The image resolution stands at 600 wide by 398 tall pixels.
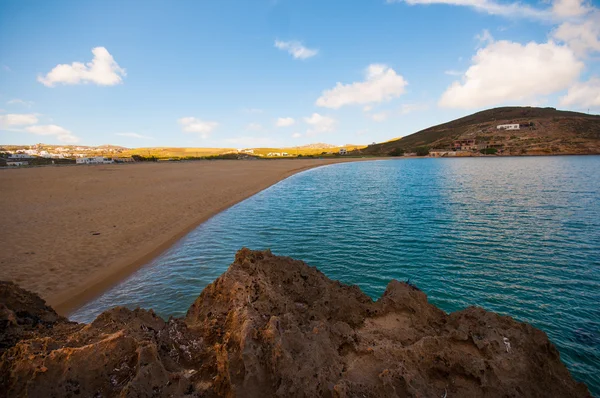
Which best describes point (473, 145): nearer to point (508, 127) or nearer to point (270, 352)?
point (508, 127)

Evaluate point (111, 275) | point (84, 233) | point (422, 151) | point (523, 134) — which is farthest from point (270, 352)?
point (422, 151)

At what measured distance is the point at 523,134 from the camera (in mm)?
120938

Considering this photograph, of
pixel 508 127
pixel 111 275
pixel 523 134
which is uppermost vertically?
pixel 508 127

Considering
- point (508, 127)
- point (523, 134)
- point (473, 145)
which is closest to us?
point (523, 134)

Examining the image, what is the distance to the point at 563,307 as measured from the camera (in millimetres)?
8383

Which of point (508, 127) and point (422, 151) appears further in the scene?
point (422, 151)

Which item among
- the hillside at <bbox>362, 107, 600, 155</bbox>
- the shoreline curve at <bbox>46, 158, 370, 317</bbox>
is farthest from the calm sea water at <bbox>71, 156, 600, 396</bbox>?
the hillside at <bbox>362, 107, 600, 155</bbox>

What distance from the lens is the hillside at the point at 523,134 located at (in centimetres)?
10712

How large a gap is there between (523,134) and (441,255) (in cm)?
14098

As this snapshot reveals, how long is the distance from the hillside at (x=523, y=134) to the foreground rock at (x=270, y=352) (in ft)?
449

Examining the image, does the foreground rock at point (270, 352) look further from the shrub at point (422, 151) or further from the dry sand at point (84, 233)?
the shrub at point (422, 151)

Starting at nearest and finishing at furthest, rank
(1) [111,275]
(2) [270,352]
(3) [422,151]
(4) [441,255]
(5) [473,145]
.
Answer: (2) [270,352], (1) [111,275], (4) [441,255], (5) [473,145], (3) [422,151]

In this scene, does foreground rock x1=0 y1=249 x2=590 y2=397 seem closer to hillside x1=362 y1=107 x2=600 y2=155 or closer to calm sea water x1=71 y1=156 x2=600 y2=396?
calm sea water x1=71 y1=156 x2=600 y2=396

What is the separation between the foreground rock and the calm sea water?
3245 millimetres
